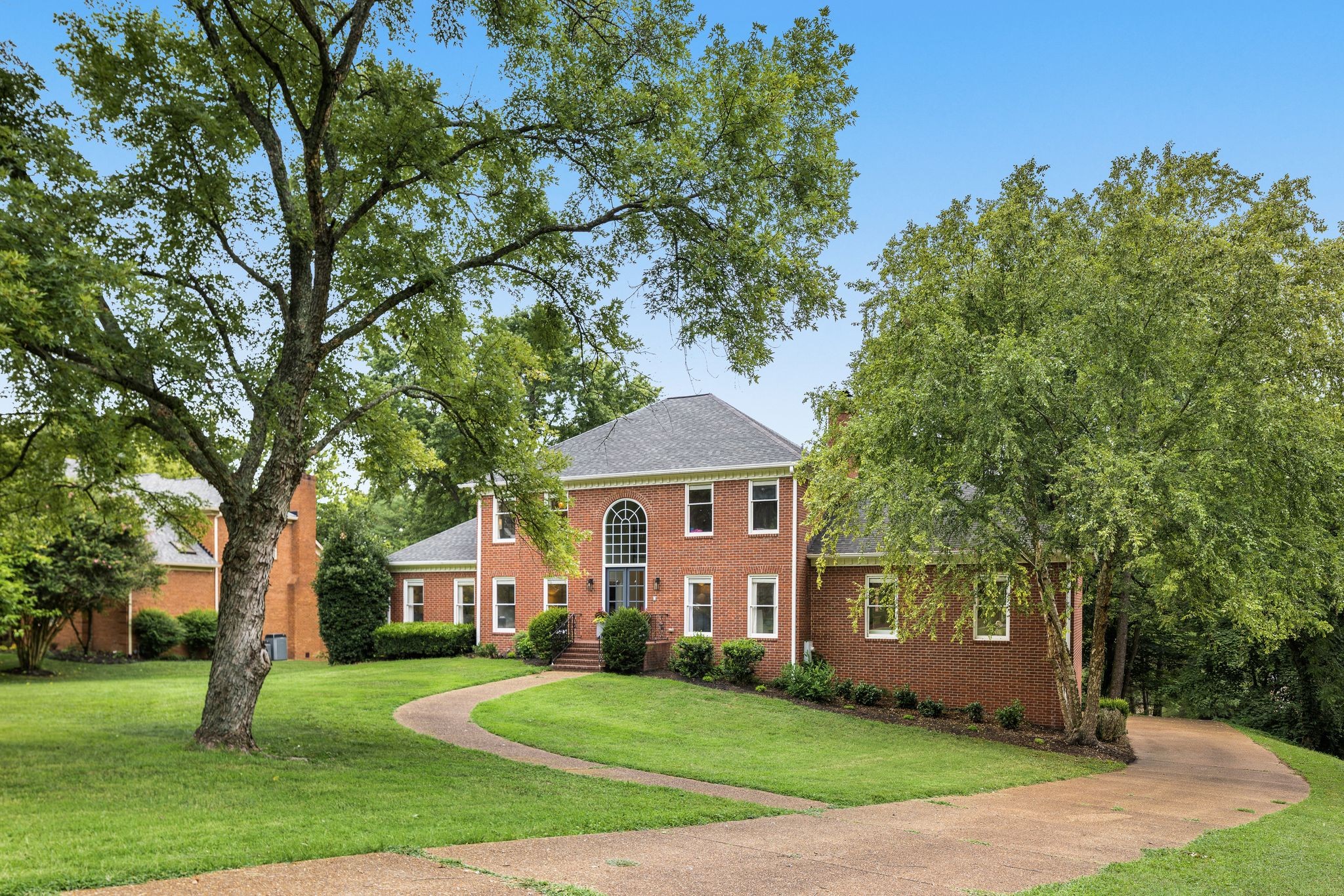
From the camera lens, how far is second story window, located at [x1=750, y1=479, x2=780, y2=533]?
24.5 m

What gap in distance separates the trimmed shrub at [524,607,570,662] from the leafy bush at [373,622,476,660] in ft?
14.9

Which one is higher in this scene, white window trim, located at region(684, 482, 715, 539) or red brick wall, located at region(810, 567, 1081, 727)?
white window trim, located at region(684, 482, 715, 539)

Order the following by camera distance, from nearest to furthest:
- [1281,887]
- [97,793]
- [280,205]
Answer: [1281,887] < [97,793] < [280,205]

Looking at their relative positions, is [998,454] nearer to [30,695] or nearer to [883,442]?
[883,442]

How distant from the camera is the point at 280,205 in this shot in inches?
516

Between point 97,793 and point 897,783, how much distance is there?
9.64m

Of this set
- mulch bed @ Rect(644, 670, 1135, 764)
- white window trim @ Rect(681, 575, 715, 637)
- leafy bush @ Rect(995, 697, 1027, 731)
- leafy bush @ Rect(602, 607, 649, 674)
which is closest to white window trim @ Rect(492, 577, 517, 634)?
leafy bush @ Rect(602, 607, 649, 674)

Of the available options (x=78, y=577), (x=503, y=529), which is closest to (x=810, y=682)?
(x=503, y=529)

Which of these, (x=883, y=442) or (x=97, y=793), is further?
(x=883, y=442)

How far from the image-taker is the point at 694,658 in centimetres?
2427

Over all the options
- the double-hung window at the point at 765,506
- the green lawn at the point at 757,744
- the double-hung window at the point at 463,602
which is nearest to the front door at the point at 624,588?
the double-hung window at the point at 765,506

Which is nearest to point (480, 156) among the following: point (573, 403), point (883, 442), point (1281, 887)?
point (883, 442)

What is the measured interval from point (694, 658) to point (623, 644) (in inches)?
71.9

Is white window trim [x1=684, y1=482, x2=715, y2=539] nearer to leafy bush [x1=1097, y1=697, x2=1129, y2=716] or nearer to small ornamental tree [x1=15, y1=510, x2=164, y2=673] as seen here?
leafy bush [x1=1097, y1=697, x2=1129, y2=716]
